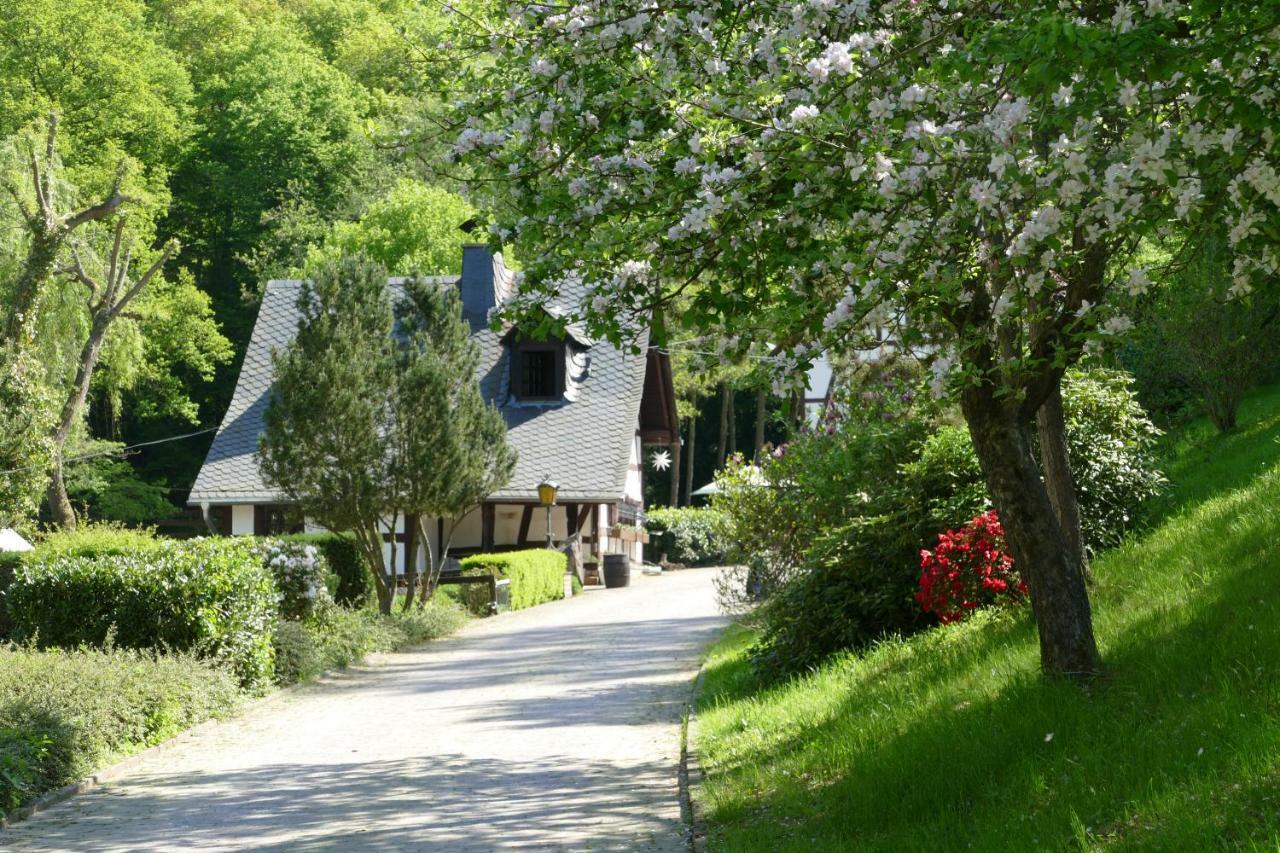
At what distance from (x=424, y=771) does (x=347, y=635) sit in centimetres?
916

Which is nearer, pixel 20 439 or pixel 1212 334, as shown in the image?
pixel 1212 334

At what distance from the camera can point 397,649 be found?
21797 millimetres

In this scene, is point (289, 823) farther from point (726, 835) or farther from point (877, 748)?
point (877, 748)

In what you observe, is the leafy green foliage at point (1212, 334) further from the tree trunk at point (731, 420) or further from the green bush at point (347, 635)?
the tree trunk at point (731, 420)

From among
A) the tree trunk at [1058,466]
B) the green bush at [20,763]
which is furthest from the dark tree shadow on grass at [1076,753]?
the green bush at [20,763]

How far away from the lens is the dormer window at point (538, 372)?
39.5 meters

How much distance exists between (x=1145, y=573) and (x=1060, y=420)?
1403 mm

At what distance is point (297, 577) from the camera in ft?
63.6

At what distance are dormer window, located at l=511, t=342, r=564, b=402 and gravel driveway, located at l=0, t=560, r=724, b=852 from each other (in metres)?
20.4

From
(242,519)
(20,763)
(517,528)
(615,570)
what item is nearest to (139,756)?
(20,763)

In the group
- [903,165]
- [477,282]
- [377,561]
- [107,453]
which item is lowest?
[377,561]

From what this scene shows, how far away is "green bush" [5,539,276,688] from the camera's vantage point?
15.2 metres

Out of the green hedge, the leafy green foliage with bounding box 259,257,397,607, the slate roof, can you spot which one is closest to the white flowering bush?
the leafy green foliage with bounding box 259,257,397,607

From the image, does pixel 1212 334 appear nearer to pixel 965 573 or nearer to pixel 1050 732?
pixel 965 573
